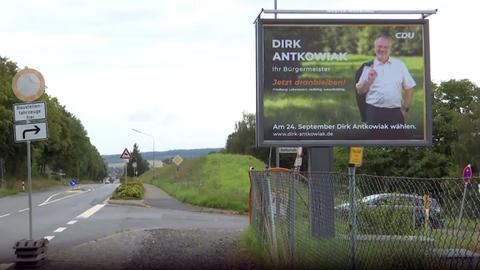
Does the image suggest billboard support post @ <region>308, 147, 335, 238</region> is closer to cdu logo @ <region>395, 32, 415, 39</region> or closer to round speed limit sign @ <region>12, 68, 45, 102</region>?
round speed limit sign @ <region>12, 68, 45, 102</region>

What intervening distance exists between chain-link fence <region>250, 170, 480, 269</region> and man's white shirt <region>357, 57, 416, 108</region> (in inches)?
140

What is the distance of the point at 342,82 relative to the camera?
1318 centimetres

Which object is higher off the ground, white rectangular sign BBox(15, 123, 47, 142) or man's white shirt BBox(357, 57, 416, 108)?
man's white shirt BBox(357, 57, 416, 108)

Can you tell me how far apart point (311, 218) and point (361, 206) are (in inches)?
75.3

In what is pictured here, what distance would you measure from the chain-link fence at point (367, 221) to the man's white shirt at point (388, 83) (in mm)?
3548

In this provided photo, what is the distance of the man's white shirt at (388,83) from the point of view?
13.2 meters

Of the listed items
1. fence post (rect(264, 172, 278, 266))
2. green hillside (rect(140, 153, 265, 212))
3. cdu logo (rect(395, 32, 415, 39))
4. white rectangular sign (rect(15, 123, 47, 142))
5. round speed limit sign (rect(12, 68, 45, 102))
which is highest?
cdu logo (rect(395, 32, 415, 39))

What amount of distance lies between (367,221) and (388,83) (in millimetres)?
6804

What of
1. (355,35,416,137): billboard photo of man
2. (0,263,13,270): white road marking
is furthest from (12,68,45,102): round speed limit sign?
(355,35,416,137): billboard photo of man

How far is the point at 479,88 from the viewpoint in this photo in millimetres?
75812

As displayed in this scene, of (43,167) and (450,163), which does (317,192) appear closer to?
(450,163)

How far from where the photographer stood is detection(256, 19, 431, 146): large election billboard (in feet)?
42.9

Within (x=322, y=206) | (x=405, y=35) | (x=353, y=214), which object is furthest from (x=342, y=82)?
(x=353, y=214)

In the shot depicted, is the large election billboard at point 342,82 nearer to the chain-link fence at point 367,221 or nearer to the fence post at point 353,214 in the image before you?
the chain-link fence at point 367,221
